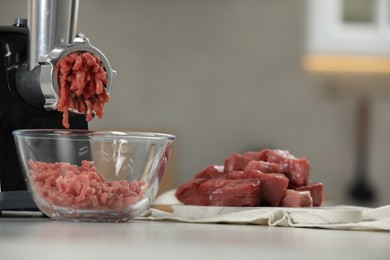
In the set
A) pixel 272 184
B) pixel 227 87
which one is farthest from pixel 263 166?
pixel 227 87

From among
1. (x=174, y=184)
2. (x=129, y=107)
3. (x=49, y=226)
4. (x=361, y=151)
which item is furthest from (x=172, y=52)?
(x=49, y=226)

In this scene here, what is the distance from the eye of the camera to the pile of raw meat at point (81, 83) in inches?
48.1

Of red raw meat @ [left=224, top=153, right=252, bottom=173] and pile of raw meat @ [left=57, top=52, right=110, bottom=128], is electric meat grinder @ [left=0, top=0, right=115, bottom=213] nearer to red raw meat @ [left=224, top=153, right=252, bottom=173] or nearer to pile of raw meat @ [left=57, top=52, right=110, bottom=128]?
pile of raw meat @ [left=57, top=52, right=110, bottom=128]

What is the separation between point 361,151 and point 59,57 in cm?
341

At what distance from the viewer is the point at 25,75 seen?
1309 millimetres

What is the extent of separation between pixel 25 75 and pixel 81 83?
0.13m

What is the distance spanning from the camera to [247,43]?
4.46 m

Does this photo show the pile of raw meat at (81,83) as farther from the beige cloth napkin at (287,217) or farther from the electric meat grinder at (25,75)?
the beige cloth napkin at (287,217)

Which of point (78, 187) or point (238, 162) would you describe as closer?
point (78, 187)

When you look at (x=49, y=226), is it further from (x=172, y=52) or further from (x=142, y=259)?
(x=172, y=52)

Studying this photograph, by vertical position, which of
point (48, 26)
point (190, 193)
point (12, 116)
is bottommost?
point (190, 193)

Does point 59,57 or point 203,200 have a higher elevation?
point 59,57

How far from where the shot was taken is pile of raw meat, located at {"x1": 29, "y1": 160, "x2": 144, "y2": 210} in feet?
3.71

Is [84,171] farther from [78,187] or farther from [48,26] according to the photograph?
[48,26]
